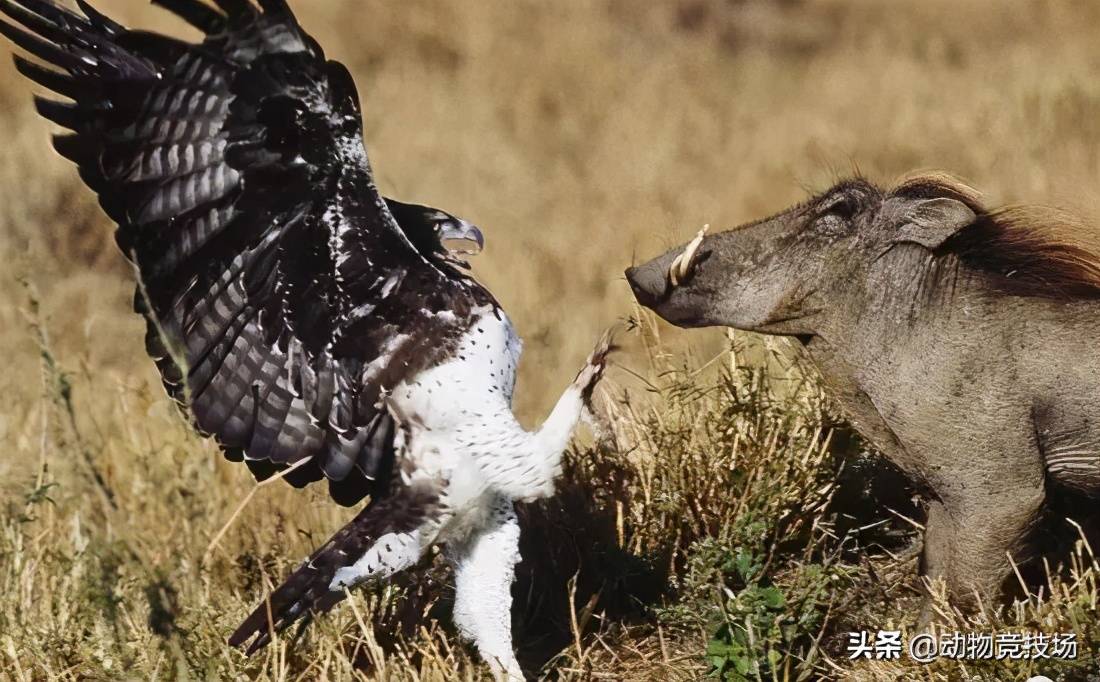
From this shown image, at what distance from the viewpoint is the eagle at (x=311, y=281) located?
3629 mm

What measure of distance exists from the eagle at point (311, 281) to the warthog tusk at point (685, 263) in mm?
250

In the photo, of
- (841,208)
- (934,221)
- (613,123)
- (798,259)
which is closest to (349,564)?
(798,259)

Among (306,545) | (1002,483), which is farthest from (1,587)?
(1002,483)

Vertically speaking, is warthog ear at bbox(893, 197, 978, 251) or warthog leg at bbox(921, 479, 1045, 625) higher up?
warthog ear at bbox(893, 197, 978, 251)

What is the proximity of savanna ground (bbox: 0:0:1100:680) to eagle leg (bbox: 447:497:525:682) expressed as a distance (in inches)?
6.4

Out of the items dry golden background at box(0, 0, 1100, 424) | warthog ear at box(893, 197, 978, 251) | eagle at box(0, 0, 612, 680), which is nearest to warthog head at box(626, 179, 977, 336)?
warthog ear at box(893, 197, 978, 251)

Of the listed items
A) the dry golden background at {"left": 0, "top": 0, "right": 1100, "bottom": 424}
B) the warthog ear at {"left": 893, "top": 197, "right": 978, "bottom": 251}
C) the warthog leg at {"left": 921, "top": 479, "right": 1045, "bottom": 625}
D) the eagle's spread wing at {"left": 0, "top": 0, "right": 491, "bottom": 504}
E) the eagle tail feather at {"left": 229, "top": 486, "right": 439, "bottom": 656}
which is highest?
the dry golden background at {"left": 0, "top": 0, "right": 1100, "bottom": 424}

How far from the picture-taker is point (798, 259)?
3682mm

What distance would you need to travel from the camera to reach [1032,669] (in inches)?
134

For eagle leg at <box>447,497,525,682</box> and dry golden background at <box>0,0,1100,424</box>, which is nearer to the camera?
eagle leg at <box>447,497,525,682</box>

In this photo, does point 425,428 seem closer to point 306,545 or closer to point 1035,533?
point 306,545

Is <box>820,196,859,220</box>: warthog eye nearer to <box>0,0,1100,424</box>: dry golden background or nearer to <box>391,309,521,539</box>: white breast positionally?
<box>391,309,521,539</box>: white breast

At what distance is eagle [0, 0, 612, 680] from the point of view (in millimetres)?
3629

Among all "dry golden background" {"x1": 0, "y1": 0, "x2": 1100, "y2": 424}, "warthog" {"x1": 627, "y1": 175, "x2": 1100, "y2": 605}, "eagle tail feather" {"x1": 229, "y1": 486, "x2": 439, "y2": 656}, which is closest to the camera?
"warthog" {"x1": 627, "y1": 175, "x2": 1100, "y2": 605}
